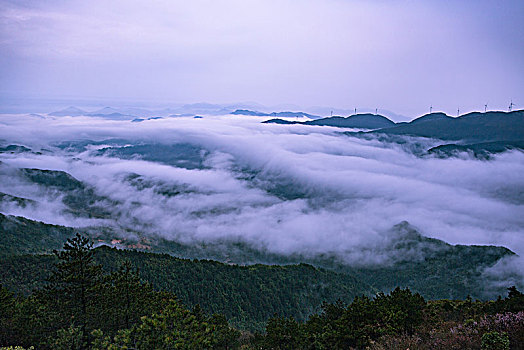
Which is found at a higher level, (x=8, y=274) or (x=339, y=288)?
(x=8, y=274)

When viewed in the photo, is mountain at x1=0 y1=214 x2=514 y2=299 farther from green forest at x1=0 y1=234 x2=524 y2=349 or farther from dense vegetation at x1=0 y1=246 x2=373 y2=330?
green forest at x1=0 y1=234 x2=524 y2=349

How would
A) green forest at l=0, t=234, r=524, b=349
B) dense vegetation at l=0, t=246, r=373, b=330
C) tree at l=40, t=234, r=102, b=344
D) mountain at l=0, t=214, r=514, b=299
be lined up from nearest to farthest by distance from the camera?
green forest at l=0, t=234, r=524, b=349 < tree at l=40, t=234, r=102, b=344 < dense vegetation at l=0, t=246, r=373, b=330 < mountain at l=0, t=214, r=514, b=299

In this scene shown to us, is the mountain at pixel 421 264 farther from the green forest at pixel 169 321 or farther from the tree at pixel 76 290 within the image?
the tree at pixel 76 290

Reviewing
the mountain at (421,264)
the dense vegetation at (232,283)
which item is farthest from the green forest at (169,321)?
the mountain at (421,264)

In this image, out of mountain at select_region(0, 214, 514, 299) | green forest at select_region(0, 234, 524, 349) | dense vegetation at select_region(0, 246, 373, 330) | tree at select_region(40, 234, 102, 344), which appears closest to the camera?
green forest at select_region(0, 234, 524, 349)

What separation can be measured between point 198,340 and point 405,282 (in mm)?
177596

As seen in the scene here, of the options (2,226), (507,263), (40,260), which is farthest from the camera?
(507,263)

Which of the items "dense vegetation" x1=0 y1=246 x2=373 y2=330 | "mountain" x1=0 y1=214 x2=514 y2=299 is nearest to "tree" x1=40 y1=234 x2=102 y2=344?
"dense vegetation" x1=0 y1=246 x2=373 y2=330

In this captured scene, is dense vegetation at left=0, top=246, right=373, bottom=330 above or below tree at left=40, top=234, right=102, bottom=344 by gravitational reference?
below

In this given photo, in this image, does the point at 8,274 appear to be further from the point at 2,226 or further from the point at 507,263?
the point at 507,263

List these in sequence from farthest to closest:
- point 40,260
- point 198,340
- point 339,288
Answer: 1. point 339,288
2. point 40,260
3. point 198,340

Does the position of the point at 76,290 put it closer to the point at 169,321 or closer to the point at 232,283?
the point at 169,321

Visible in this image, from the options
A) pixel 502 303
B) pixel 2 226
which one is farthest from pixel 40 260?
pixel 502 303

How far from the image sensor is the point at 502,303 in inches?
1075
